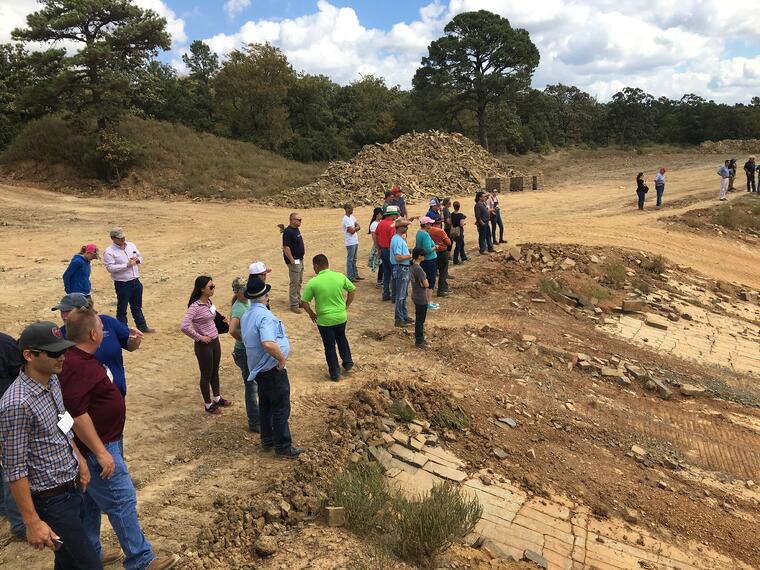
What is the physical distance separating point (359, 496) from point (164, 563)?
1.54 metres

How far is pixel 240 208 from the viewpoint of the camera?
22344 millimetres

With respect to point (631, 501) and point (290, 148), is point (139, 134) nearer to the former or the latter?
point (290, 148)

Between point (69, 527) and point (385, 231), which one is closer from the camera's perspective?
point (69, 527)

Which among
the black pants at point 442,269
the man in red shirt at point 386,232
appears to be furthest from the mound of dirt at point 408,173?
the man in red shirt at point 386,232

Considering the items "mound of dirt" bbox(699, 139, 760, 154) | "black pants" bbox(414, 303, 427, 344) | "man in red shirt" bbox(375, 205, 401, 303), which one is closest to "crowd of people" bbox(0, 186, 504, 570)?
"black pants" bbox(414, 303, 427, 344)

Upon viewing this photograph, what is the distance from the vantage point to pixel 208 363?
5.91m

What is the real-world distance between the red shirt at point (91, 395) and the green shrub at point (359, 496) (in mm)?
1868

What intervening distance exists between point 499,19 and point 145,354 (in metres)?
39.5

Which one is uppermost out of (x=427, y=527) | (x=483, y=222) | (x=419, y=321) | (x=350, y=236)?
(x=350, y=236)

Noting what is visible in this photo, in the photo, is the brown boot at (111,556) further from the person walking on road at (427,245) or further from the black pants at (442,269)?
the black pants at (442,269)

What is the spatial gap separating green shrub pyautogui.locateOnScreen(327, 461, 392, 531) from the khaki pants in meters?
5.25

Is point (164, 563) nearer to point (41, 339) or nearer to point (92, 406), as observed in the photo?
point (92, 406)

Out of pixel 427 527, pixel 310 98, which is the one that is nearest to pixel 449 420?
pixel 427 527

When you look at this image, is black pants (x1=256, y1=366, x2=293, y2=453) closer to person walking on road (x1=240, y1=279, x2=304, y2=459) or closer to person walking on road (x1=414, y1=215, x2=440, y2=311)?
person walking on road (x1=240, y1=279, x2=304, y2=459)
